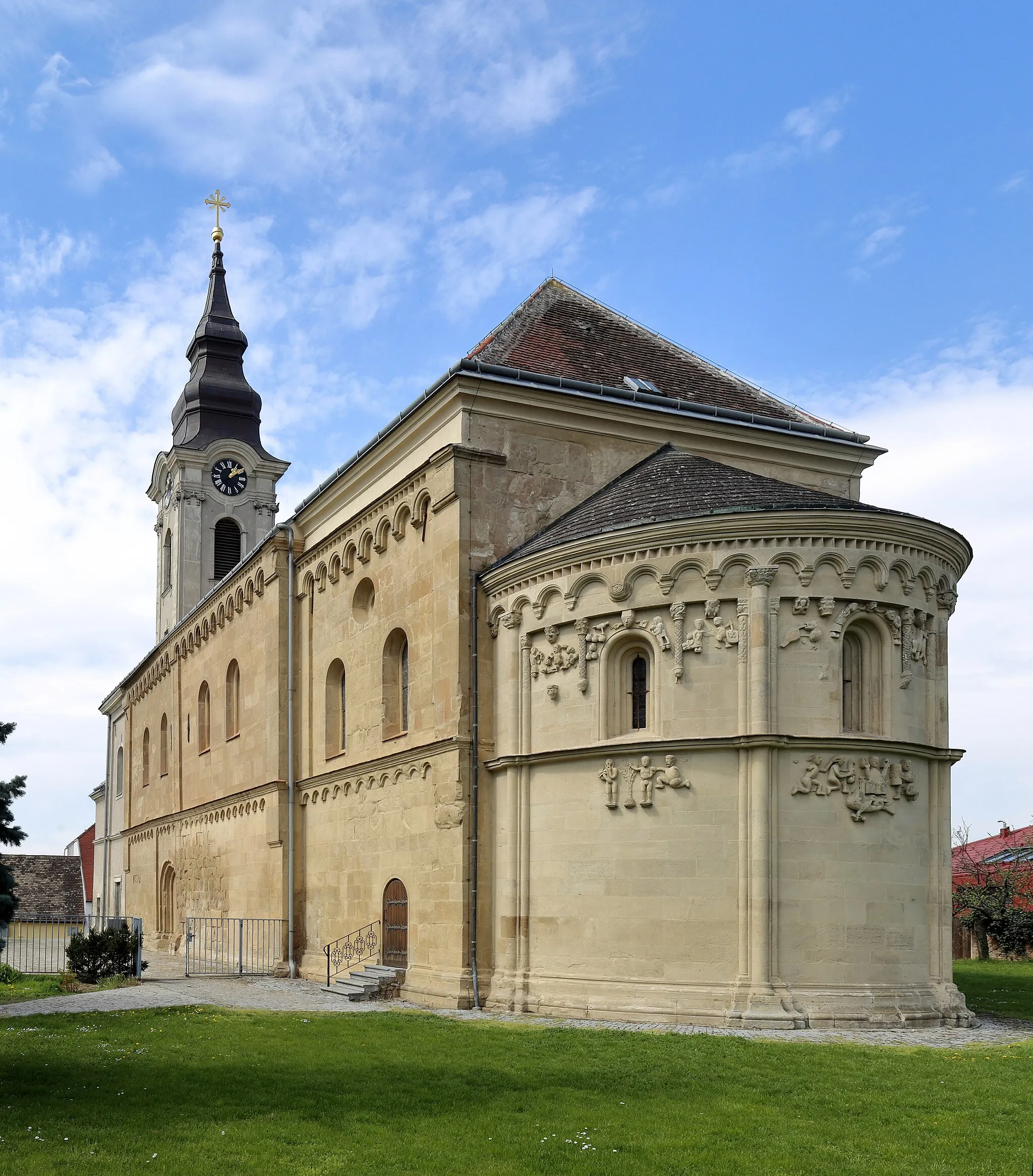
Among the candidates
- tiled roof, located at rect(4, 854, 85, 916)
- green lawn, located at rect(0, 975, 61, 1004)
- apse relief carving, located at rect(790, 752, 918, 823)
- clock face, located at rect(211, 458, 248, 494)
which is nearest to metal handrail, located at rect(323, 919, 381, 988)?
green lawn, located at rect(0, 975, 61, 1004)

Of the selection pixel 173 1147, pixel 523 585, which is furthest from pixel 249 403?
pixel 173 1147

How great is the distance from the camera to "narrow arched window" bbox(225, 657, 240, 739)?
36875 millimetres

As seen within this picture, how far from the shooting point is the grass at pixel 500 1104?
10.6 metres

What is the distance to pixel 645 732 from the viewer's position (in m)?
20.3

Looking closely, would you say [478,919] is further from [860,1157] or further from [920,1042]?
[860,1157]

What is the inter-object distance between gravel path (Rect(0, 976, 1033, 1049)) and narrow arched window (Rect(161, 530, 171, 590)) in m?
27.6

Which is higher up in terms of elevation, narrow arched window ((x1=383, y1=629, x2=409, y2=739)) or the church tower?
the church tower

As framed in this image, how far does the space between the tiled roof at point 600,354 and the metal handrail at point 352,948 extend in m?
11.1

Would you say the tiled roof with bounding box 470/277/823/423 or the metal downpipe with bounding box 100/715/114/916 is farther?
the metal downpipe with bounding box 100/715/114/916

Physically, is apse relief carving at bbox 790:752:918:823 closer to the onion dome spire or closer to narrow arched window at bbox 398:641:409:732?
narrow arched window at bbox 398:641:409:732

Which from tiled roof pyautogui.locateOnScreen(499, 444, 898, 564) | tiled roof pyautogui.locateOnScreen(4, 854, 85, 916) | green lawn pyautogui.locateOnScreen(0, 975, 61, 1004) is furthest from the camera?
tiled roof pyautogui.locateOnScreen(4, 854, 85, 916)

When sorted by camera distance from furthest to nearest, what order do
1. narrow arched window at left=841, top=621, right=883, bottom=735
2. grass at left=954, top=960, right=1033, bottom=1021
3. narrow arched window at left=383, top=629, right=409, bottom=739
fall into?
narrow arched window at left=383, top=629, right=409, bottom=739 → grass at left=954, top=960, right=1033, bottom=1021 → narrow arched window at left=841, top=621, right=883, bottom=735

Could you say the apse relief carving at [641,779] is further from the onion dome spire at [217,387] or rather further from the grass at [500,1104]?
the onion dome spire at [217,387]

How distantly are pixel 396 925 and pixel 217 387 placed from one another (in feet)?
108
